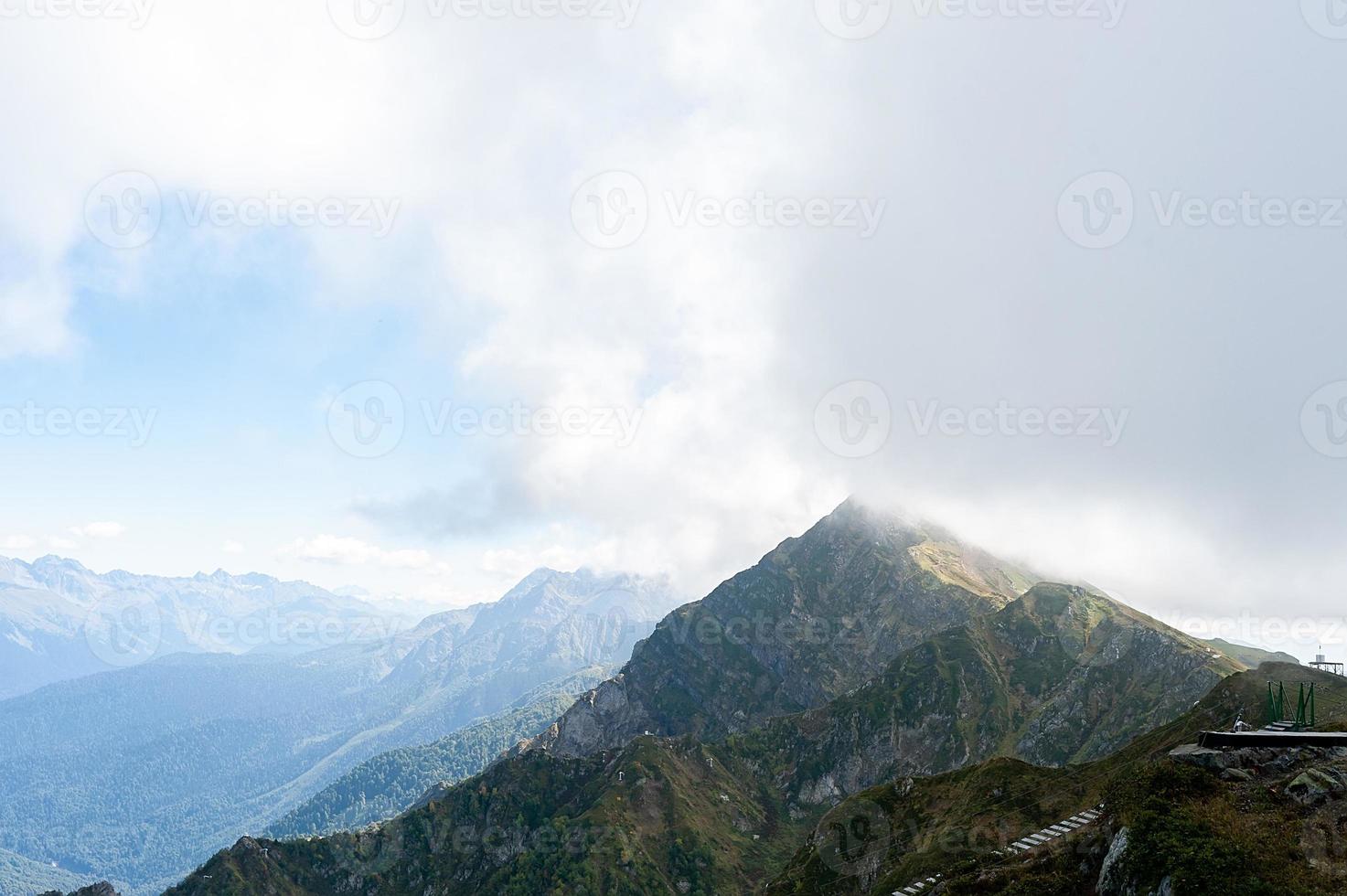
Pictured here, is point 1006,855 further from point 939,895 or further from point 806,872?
point 806,872

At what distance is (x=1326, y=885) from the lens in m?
44.7

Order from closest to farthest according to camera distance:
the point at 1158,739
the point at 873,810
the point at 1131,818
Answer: the point at 1131,818 < the point at 1158,739 < the point at 873,810

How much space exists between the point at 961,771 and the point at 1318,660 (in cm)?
7487

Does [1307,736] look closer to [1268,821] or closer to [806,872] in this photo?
[1268,821]

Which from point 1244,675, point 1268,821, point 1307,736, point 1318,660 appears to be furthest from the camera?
point 1244,675

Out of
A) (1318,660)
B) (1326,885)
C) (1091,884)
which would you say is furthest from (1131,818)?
(1318,660)

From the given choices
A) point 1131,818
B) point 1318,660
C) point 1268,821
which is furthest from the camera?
point 1318,660

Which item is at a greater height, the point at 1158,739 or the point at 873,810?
the point at 1158,739

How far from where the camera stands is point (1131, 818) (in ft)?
181

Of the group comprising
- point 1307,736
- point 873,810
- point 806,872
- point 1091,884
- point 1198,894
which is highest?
point 1307,736

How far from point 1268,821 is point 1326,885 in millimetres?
7246

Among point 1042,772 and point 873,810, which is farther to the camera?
point 873,810

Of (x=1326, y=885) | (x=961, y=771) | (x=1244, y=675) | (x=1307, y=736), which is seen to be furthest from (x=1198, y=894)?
(x=1244, y=675)

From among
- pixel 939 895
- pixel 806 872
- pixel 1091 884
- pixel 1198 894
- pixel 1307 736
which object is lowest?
pixel 806 872
